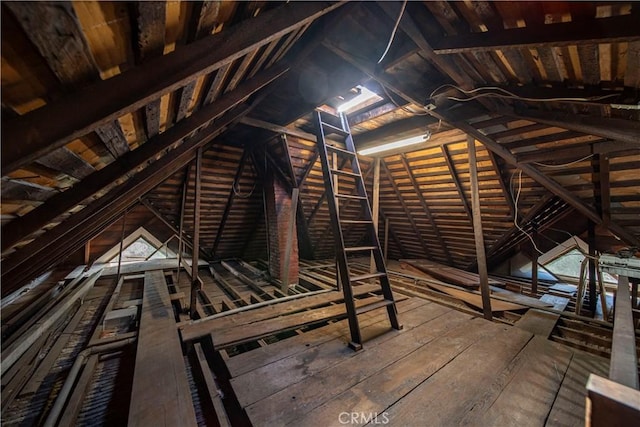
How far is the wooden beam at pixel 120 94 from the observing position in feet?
1.82

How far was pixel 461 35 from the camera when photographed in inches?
60.7

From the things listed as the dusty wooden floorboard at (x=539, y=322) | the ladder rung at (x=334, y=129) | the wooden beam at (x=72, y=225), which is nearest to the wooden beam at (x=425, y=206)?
the ladder rung at (x=334, y=129)

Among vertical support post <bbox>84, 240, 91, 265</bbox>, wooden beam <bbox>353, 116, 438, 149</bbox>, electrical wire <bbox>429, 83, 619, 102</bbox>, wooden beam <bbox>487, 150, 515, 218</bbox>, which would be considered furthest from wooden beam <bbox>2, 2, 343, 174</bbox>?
vertical support post <bbox>84, 240, 91, 265</bbox>

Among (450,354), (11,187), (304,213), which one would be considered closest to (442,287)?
(450,354)

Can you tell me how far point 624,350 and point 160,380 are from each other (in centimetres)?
257

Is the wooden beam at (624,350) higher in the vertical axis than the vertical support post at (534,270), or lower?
higher

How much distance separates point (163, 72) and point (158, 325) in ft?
8.88

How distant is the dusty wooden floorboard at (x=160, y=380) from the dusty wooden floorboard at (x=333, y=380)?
1.40 ft

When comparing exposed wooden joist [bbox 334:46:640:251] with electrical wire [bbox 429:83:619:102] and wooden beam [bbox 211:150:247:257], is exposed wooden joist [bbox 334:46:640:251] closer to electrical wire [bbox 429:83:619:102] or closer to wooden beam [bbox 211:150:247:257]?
electrical wire [bbox 429:83:619:102]

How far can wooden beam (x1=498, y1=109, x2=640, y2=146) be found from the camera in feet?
5.88

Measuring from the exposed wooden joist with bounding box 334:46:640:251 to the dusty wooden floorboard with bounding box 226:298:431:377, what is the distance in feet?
8.26

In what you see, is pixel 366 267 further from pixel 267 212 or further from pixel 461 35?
pixel 461 35

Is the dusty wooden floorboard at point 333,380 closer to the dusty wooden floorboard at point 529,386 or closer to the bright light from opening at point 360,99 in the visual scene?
the dusty wooden floorboard at point 529,386

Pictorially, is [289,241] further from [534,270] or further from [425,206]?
[534,270]
